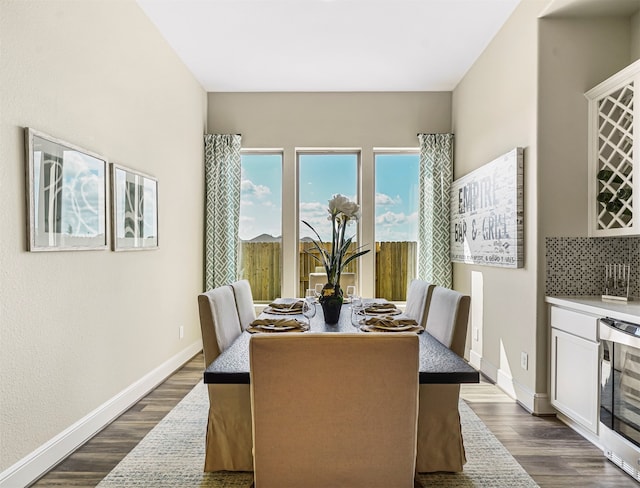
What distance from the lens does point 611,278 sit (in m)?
2.89

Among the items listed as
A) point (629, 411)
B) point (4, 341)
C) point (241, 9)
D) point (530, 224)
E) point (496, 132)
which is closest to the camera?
point (4, 341)

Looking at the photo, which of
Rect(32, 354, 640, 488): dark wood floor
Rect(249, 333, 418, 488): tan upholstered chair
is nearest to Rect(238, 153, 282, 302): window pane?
Rect(32, 354, 640, 488): dark wood floor

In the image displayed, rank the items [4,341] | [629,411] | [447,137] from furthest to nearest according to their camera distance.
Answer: [447,137], [629,411], [4,341]

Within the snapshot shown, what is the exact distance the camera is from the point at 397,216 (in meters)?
5.21

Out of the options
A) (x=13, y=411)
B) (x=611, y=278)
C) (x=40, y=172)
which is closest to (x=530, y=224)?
(x=611, y=278)

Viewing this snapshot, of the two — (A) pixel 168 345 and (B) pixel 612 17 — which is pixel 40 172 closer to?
(A) pixel 168 345

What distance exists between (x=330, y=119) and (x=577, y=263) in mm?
3070

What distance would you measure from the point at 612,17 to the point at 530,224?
4.89ft

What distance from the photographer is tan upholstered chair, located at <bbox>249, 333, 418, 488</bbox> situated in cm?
141

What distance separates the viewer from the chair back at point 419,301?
2.88m

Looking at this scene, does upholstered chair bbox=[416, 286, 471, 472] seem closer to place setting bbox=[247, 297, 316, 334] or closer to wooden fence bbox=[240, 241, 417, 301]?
place setting bbox=[247, 297, 316, 334]

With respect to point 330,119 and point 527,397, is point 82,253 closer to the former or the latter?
point 527,397

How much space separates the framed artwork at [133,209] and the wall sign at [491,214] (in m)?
2.80

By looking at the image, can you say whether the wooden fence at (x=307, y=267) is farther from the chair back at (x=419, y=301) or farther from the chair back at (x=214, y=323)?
the chair back at (x=214, y=323)
